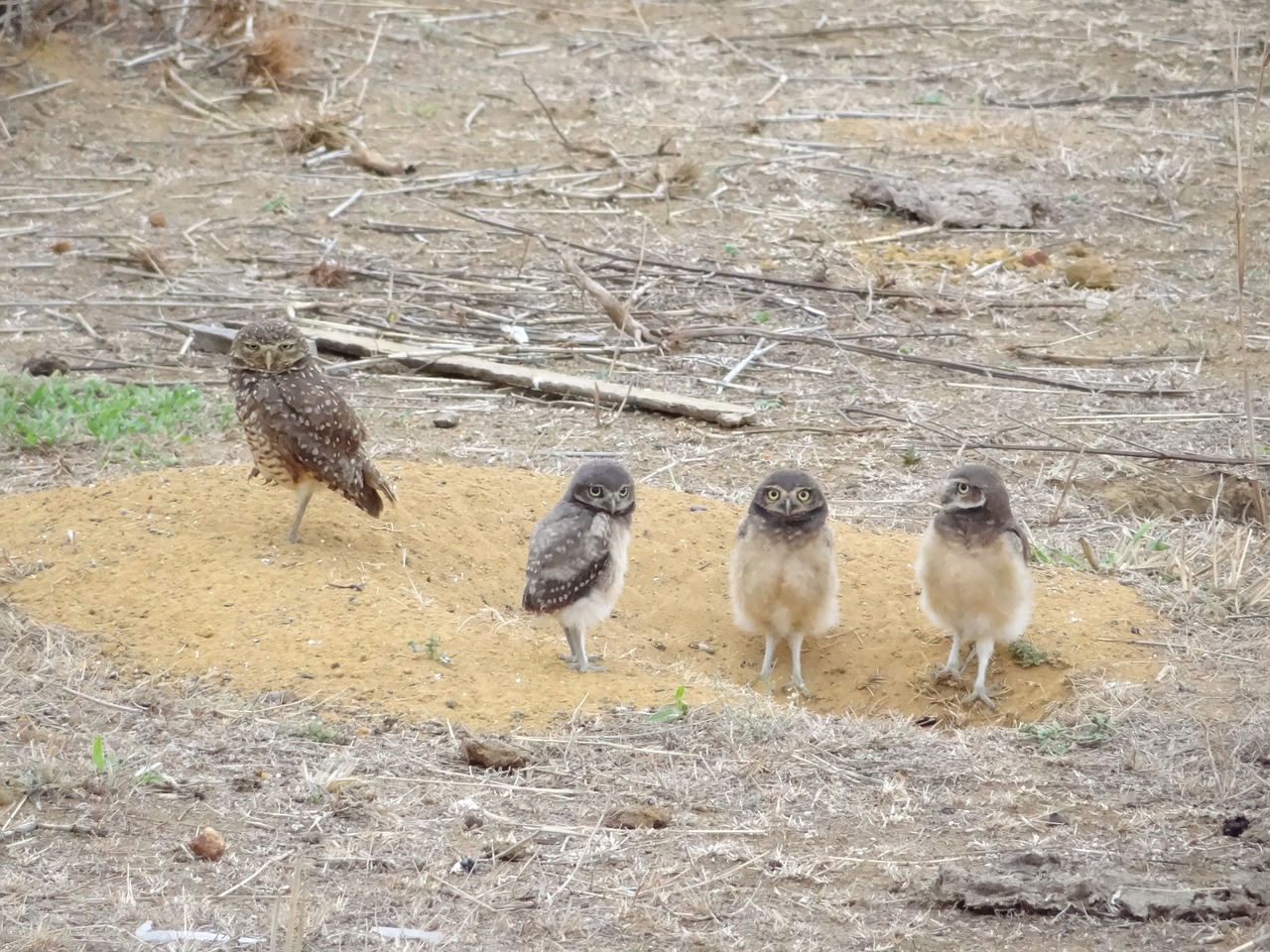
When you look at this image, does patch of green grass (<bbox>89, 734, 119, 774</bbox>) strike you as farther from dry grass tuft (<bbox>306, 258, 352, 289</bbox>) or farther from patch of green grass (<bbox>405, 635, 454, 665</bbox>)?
dry grass tuft (<bbox>306, 258, 352, 289</bbox>)

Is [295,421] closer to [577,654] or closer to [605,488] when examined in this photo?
[605,488]

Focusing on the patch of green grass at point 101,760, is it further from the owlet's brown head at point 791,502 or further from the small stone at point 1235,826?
the small stone at point 1235,826

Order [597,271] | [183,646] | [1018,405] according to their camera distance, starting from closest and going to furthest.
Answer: [183,646]
[1018,405]
[597,271]

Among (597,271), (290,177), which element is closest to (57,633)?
(597,271)

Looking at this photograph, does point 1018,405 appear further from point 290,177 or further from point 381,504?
point 290,177

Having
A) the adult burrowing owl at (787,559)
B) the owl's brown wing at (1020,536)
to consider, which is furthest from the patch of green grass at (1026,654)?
the adult burrowing owl at (787,559)

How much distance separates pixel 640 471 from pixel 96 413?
2.92 m

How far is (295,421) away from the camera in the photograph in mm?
6602

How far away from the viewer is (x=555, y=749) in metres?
5.22

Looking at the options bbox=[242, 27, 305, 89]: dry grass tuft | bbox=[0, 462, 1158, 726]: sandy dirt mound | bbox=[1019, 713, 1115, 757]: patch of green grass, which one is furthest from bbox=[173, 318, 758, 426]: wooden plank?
bbox=[242, 27, 305, 89]: dry grass tuft

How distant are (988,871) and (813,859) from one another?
504 mm

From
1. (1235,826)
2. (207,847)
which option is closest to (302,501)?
(207,847)

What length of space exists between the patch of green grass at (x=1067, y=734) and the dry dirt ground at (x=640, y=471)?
0.03m

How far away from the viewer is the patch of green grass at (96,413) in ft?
26.6
